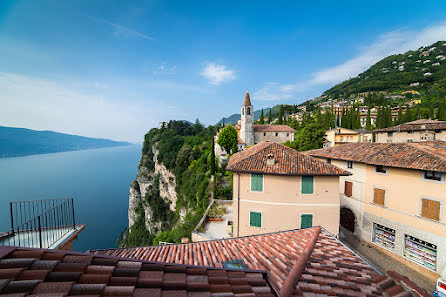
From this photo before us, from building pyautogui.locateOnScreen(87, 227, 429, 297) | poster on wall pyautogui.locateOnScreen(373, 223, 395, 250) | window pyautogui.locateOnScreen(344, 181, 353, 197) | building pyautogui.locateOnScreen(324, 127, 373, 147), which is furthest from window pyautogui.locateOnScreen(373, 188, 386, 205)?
building pyautogui.locateOnScreen(324, 127, 373, 147)

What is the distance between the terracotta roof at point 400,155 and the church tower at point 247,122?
28.4 metres

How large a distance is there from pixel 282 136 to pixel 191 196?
1141 inches

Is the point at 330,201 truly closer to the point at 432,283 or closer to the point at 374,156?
the point at 374,156

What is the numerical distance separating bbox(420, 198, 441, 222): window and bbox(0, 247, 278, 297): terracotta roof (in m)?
14.8

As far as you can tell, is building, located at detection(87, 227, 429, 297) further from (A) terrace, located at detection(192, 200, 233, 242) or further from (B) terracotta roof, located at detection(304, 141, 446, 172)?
(B) terracotta roof, located at detection(304, 141, 446, 172)

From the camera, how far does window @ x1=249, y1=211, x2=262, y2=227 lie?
12.0 m

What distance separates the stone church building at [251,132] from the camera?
44250 mm

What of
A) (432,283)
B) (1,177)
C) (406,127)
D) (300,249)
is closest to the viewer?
(300,249)

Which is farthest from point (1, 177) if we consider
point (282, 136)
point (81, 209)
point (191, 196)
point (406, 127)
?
point (406, 127)

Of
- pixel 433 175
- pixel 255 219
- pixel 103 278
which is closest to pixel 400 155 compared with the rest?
pixel 433 175

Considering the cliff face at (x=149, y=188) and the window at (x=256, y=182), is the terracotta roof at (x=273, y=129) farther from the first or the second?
the window at (x=256, y=182)

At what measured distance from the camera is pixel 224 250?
6262mm

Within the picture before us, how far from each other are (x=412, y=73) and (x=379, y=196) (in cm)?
15987

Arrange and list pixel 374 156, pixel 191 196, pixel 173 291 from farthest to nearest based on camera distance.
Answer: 1. pixel 191 196
2. pixel 374 156
3. pixel 173 291
